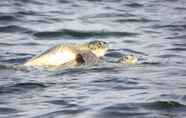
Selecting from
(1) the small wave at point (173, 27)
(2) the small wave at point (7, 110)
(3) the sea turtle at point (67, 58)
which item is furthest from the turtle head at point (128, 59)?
(1) the small wave at point (173, 27)

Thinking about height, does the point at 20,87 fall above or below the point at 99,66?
above

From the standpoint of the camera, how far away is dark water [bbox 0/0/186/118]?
9.14 metres

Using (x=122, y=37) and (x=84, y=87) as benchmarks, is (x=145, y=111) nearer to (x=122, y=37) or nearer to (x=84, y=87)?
(x=84, y=87)

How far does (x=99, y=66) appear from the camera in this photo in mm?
12570

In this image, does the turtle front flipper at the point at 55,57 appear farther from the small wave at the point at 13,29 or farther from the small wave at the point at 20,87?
the small wave at the point at 13,29

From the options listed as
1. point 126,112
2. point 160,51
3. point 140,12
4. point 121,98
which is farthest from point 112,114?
point 140,12

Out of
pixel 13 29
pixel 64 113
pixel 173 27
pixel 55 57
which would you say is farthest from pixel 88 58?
pixel 173 27

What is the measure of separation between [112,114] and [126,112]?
0.21 meters

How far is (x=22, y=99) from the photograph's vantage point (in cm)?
963

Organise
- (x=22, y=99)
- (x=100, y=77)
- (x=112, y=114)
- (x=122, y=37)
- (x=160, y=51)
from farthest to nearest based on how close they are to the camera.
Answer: (x=122, y=37) → (x=160, y=51) → (x=100, y=77) → (x=22, y=99) → (x=112, y=114)

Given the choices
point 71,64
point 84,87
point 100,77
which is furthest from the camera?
point 71,64

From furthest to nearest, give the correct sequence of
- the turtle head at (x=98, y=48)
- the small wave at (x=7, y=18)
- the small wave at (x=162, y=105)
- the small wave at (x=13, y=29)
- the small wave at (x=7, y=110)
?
the small wave at (x=7, y=18)
the small wave at (x=13, y=29)
the turtle head at (x=98, y=48)
the small wave at (x=162, y=105)
the small wave at (x=7, y=110)

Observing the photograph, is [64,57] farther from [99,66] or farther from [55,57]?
[99,66]

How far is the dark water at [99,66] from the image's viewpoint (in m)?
9.14
